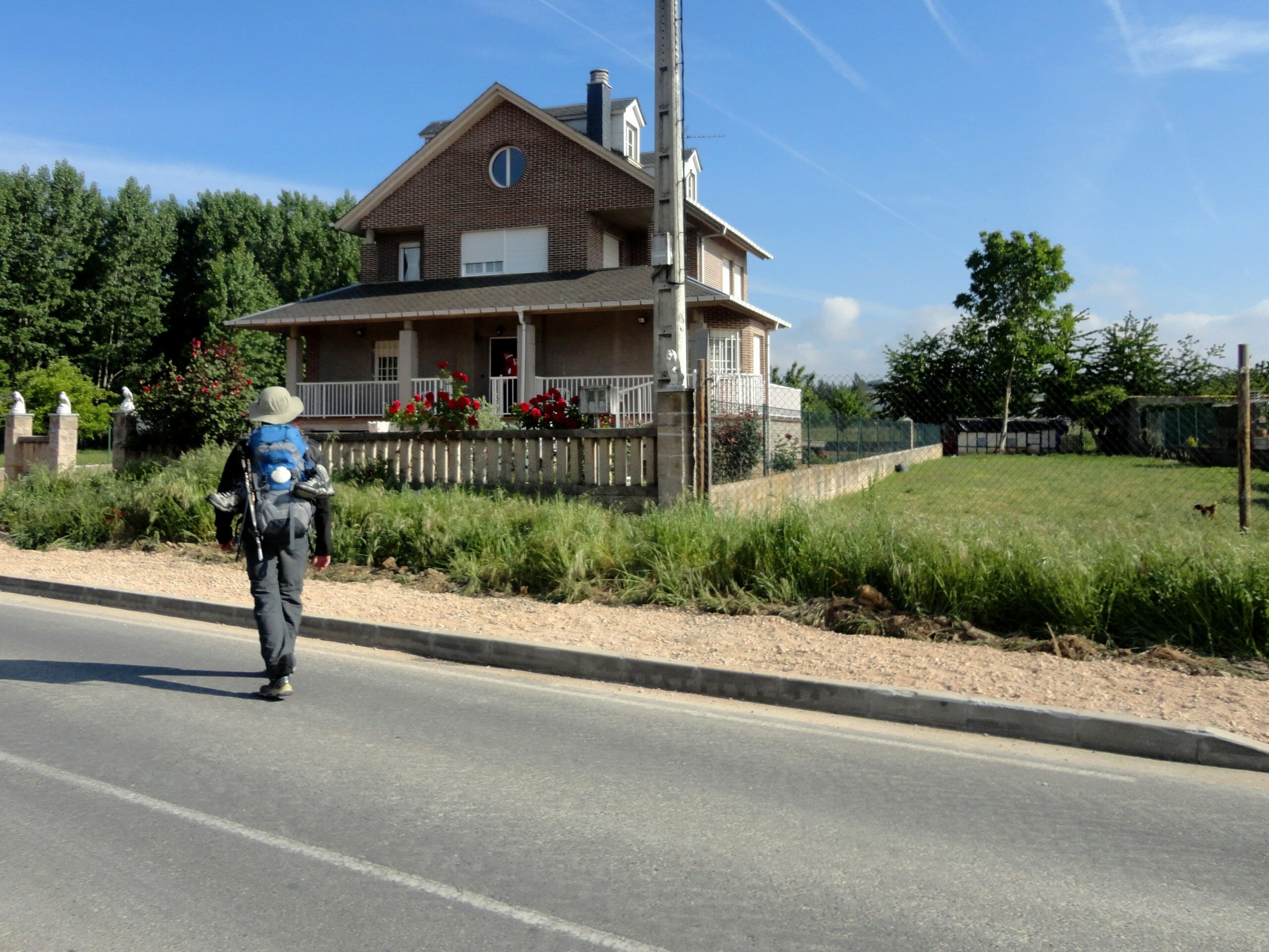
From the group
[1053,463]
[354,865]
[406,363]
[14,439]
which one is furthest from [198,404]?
[354,865]

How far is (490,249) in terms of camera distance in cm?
2736

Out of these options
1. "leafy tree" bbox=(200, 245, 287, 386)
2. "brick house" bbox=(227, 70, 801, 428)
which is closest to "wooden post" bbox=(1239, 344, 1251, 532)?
"brick house" bbox=(227, 70, 801, 428)

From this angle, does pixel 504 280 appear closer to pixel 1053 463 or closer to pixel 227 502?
pixel 1053 463

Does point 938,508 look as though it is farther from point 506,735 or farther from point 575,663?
point 506,735

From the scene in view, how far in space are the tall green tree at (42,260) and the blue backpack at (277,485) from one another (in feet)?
151

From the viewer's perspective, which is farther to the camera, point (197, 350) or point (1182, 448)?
point (197, 350)

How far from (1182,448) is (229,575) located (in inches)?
491

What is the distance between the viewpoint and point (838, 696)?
6.36 metres

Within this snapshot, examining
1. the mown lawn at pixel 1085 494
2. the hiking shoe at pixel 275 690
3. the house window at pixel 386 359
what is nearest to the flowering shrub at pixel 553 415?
the mown lawn at pixel 1085 494

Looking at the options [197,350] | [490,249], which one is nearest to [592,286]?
[490,249]

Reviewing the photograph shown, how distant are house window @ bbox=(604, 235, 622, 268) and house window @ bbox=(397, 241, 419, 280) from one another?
5.49 metres

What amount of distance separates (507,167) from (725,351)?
7.71m

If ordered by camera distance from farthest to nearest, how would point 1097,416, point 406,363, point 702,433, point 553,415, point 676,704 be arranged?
point 406,363 < point 1097,416 < point 553,415 < point 702,433 < point 676,704

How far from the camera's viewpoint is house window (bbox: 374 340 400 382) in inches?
1103
